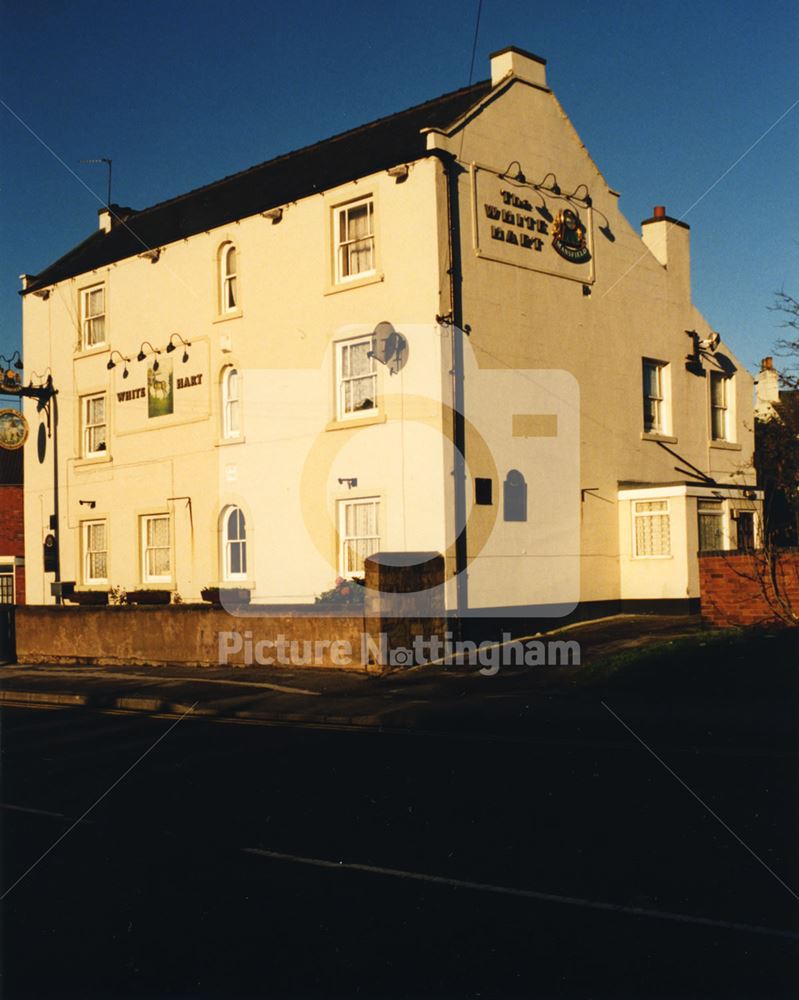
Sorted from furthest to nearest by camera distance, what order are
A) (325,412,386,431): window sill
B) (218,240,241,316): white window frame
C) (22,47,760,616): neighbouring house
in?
(218,240,241,316): white window frame
(325,412,386,431): window sill
(22,47,760,616): neighbouring house

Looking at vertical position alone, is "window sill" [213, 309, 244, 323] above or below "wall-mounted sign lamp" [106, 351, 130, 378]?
above

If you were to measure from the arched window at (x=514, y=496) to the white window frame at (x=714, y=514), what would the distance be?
176 inches

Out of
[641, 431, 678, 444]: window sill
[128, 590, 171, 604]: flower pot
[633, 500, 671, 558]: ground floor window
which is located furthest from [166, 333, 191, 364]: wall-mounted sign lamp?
[633, 500, 671, 558]: ground floor window

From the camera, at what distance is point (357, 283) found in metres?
23.1

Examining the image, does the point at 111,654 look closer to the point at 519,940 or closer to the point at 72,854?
the point at 72,854

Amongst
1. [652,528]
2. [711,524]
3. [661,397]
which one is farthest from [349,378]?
[711,524]

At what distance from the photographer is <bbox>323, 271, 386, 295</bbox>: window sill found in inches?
893

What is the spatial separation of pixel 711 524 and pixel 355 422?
906 cm

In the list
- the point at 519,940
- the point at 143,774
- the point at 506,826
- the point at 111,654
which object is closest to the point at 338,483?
the point at 111,654

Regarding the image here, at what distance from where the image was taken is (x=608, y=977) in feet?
16.0

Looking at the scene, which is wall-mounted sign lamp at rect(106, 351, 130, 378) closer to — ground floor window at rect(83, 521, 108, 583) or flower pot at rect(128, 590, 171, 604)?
ground floor window at rect(83, 521, 108, 583)

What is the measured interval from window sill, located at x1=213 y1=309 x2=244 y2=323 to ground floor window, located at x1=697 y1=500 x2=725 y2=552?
11629 millimetres

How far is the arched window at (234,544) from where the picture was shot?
2580 centimetres

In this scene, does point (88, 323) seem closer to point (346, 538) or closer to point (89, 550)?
point (89, 550)
